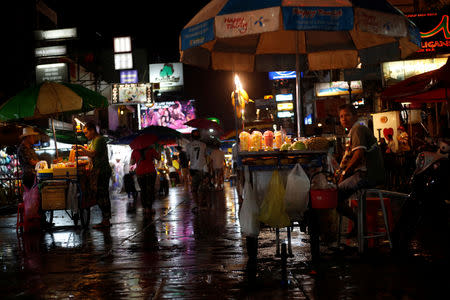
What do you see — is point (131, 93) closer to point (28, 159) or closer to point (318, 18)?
point (28, 159)

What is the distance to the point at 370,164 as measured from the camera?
5.99 m

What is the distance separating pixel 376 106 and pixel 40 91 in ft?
59.4

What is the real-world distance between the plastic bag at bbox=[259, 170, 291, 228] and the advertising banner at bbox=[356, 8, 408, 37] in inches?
87.4

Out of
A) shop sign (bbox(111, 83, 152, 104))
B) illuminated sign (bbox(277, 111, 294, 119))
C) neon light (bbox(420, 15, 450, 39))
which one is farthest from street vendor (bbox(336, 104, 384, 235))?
illuminated sign (bbox(277, 111, 294, 119))

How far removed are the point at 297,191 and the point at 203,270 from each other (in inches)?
55.7

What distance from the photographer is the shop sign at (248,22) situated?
224 inches

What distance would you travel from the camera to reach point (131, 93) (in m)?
35.0

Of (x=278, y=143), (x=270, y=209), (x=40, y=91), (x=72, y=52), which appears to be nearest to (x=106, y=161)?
(x=40, y=91)

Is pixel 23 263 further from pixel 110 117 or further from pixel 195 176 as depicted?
pixel 110 117

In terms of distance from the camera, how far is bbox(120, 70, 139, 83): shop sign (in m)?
37.5

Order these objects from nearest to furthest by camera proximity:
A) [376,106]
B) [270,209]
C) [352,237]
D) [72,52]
Answer: [270,209]
[352,237]
[376,106]
[72,52]

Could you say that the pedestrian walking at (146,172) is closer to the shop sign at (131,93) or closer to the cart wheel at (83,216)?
the cart wheel at (83,216)

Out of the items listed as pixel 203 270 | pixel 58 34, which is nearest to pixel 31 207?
pixel 203 270

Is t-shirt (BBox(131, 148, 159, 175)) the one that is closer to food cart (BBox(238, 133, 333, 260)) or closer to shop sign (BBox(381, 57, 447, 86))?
food cart (BBox(238, 133, 333, 260))
